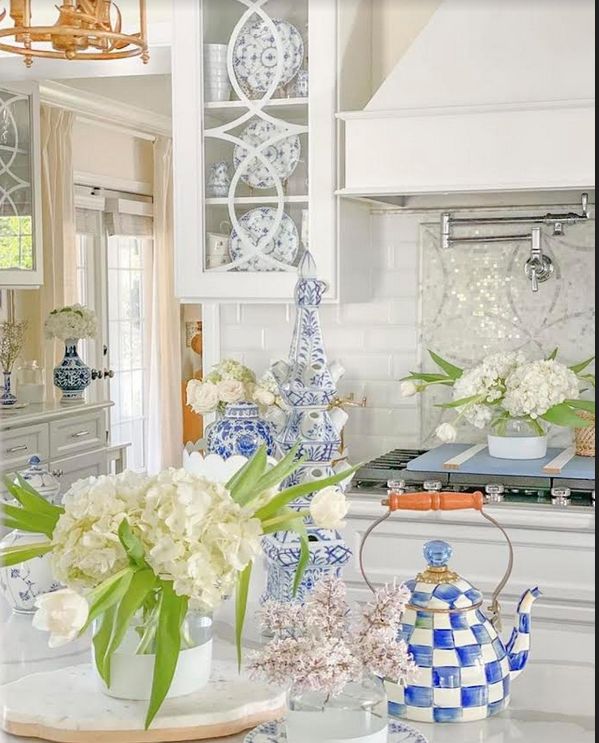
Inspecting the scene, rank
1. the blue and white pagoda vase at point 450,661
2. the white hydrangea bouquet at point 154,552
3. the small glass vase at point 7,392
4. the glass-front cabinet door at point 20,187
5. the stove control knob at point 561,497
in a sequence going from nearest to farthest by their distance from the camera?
1. the white hydrangea bouquet at point 154,552
2. the blue and white pagoda vase at point 450,661
3. the stove control knob at point 561,497
4. the small glass vase at point 7,392
5. the glass-front cabinet door at point 20,187

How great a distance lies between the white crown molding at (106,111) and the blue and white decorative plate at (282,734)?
5.19 m

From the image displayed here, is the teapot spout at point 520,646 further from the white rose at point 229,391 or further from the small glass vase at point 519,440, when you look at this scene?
Answer: the white rose at point 229,391

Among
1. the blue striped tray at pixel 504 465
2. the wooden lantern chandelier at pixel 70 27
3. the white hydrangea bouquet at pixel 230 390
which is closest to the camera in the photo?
the wooden lantern chandelier at pixel 70 27

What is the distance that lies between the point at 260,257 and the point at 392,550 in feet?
3.06

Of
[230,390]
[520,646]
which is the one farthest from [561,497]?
[520,646]

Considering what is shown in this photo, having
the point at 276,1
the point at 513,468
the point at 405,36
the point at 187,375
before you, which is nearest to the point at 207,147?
the point at 276,1

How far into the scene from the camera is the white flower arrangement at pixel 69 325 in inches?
218

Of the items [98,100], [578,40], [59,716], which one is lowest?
[59,716]

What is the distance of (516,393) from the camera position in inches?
120

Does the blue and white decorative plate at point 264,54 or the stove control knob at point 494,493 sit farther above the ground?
the blue and white decorative plate at point 264,54

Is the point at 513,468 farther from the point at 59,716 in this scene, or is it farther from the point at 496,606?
the point at 59,716

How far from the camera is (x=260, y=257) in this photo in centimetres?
329

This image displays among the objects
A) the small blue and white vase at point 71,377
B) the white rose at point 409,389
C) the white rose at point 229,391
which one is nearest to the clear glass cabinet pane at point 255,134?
the white rose at point 229,391

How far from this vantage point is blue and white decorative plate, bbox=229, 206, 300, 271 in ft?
10.8
